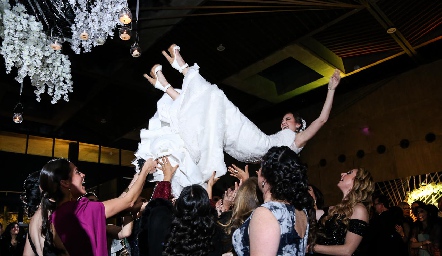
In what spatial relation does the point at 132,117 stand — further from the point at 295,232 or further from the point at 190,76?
the point at 295,232

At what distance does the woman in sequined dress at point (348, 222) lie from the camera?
2.60m

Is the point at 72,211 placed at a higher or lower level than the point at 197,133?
lower

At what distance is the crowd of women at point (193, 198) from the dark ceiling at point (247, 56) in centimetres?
294

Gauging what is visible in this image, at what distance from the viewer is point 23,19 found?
8.87 feet

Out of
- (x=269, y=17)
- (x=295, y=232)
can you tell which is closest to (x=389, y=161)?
(x=269, y=17)

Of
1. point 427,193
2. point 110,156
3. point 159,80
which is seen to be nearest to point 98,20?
point 159,80

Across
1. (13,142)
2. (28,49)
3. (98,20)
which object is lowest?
(28,49)

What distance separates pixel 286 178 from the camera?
1.76 m

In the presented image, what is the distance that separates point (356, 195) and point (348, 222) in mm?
211

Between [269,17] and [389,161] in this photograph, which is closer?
[269,17]

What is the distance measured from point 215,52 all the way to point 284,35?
4.22 ft

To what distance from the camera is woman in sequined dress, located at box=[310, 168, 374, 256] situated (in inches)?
103

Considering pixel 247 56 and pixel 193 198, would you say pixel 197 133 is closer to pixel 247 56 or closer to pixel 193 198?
pixel 193 198

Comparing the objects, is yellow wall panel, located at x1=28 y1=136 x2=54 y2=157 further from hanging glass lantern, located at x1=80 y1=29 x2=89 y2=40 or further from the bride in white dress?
the bride in white dress
